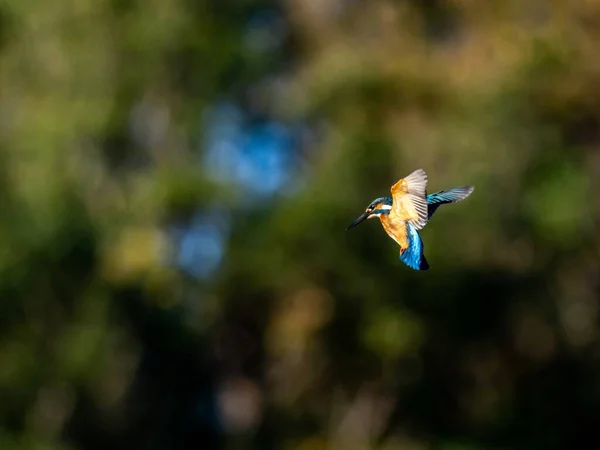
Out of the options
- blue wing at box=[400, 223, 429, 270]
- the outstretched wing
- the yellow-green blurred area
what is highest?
the outstretched wing

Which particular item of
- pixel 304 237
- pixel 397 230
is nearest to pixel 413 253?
pixel 397 230

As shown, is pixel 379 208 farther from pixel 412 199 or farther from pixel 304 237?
pixel 304 237

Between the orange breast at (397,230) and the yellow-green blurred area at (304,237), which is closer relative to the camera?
the orange breast at (397,230)

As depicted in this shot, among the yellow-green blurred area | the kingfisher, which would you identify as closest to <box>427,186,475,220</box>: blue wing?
the kingfisher

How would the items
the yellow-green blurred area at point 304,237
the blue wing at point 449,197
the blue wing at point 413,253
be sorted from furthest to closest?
the yellow-green blurred area at point 304,237 → the blue wing at point 449,197 → the blue wing at point 413,253

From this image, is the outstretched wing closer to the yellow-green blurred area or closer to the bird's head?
the bird's head

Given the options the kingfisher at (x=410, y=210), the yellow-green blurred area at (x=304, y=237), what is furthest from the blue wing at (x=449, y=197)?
the yellow-green blurred area at (x=304, y=237)

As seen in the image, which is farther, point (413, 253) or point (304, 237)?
point (304, 237)

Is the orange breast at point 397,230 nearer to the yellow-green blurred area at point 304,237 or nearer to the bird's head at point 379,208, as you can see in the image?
the bird's head at point 379,208
